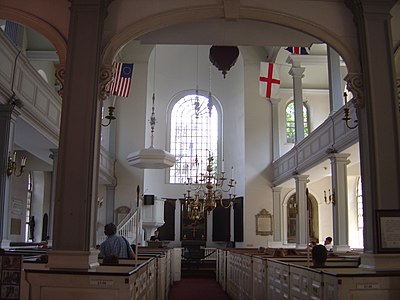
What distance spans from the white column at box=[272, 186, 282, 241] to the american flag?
8.24 meters

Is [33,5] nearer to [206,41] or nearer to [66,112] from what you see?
Answer: [66,112]

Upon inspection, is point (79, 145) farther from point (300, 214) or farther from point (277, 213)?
point (277, 213)

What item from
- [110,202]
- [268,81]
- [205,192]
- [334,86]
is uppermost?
[268,81]

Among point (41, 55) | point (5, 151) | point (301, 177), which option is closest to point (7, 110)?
point (5, 151)

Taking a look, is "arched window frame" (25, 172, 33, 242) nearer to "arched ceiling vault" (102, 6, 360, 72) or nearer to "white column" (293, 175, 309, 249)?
"white column" (293, 175, 309, 249)

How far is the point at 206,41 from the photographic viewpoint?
8.45 m

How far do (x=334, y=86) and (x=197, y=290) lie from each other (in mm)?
7069

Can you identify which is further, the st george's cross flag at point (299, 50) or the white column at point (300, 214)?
the white column at point (300, 214)

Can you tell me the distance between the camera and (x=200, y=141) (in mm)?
24531

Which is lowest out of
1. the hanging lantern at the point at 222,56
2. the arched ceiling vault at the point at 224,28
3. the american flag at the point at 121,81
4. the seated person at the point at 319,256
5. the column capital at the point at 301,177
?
the seated person at the point at 319,256

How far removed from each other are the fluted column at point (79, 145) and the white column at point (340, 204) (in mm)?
8613

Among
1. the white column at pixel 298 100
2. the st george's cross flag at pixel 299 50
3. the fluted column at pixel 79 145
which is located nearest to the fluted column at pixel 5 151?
the fluted column at pixel 79 145

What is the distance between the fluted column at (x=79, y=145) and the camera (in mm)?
5633

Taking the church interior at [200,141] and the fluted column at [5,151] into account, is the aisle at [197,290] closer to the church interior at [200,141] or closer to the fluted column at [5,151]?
the church interior at [200,141]
